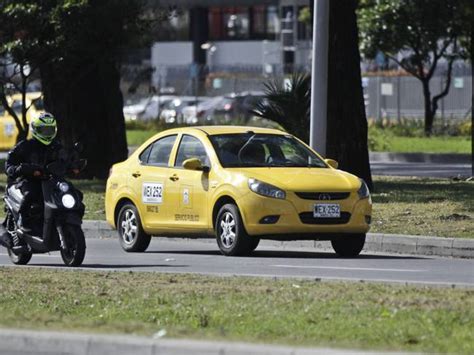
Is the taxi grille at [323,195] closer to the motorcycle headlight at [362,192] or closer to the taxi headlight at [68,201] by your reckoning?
the motorcycle headlight at [362,192]

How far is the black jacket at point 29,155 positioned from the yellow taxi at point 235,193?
209 centimetres

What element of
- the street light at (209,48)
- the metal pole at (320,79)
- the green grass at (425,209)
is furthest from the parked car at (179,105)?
the metal pole at (320,79)

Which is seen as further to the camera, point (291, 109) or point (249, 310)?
point (291, 109)

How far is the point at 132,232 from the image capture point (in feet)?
58.5

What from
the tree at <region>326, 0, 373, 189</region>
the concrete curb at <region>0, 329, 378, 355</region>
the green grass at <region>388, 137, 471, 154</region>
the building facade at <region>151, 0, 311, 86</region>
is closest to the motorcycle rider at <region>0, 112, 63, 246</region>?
the concrete curb at <region>0, 329, 378, 355</region>

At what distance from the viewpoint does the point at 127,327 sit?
9516 mm

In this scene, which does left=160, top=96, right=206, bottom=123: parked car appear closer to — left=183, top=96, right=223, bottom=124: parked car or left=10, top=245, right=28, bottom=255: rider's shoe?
left=183, top=96, right=223, bottom=124: parked car

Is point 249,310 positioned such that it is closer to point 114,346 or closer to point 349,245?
point 114,346

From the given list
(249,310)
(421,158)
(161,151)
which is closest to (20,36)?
(161,151)

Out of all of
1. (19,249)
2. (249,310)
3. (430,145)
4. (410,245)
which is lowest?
(430,145)

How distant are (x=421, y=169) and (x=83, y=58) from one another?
9895 millimetres

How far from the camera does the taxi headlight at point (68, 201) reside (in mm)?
14930

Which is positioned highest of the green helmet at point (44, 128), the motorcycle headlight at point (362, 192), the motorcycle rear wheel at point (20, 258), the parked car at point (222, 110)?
the green helmet at point (44, 128)

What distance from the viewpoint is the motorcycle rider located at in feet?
49.8
